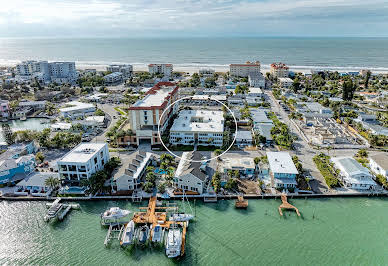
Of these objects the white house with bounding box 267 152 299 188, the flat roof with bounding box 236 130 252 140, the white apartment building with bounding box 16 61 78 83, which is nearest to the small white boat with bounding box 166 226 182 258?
the white house with bounding box 267 152 299 188

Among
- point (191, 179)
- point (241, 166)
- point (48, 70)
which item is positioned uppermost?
point (48, 70)

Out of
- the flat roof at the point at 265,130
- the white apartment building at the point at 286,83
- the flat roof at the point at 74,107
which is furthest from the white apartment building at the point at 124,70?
the flat roof at the point at 265,130

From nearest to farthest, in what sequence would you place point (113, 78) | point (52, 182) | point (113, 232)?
point (113, 232) → point (52, 182) → point (113, 78)

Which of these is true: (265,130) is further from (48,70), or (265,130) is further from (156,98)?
(48,70)

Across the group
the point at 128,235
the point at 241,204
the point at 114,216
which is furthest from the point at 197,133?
the point at 128,235

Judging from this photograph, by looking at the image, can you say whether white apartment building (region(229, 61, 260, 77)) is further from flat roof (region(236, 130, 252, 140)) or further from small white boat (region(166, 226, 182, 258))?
small white boat (region(166, 226, 182, 258))

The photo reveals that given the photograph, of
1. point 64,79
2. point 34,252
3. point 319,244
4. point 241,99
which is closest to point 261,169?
point 319,244

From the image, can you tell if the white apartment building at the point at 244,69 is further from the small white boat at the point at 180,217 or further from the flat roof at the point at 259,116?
the small white boat at the point at 180,217
